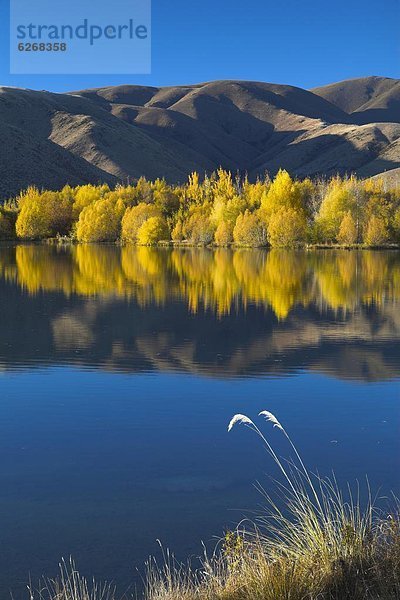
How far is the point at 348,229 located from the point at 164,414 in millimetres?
67104

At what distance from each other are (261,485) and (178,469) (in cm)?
130

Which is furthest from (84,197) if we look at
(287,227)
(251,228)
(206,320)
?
(206,320)

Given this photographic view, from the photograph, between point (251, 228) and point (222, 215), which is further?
point (222, 215)

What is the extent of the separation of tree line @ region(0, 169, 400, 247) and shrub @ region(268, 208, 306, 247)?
4.4 inches

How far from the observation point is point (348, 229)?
7675 centimetres

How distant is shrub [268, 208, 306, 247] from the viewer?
76.3m

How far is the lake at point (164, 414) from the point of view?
7.93 metres

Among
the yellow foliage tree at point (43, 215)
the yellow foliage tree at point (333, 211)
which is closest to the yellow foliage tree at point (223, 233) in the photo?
the yellow foliage tree at point (333, 211)

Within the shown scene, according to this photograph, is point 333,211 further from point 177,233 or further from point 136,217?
point 136,217

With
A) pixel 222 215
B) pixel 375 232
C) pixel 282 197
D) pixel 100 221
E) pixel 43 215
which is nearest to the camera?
pixel 375 232

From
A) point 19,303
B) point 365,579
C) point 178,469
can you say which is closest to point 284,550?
point 365,579

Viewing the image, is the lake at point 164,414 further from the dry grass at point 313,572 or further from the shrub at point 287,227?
the shrub at point 287,227

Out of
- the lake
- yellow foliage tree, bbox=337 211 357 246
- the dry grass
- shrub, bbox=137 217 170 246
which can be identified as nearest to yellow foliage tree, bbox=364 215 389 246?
yellow foliage tree, bbox=337 211 357 246

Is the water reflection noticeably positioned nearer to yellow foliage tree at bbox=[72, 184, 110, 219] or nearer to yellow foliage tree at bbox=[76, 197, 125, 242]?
yellow foliage tree at bbox=[76, 197, 125, 242]
